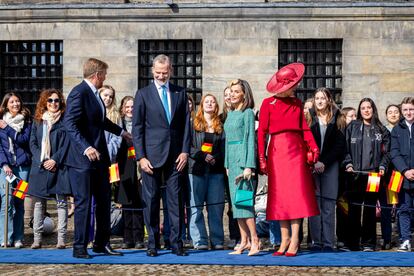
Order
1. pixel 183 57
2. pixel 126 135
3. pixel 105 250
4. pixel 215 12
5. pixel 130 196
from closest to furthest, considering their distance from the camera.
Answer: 1. pixel 105 250
2. pixel 126 135
3. pixel 130 196
4. pixel 215 12
5. pixel 183 57

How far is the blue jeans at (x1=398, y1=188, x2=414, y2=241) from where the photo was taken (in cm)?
1149

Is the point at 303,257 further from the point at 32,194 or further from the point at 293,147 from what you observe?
the point at 32,194

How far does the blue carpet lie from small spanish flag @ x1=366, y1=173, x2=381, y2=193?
0.90 metres

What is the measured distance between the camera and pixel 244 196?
1030 centimetres

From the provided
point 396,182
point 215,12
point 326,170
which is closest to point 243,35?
point 215,12

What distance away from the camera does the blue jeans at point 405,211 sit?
37.7ft

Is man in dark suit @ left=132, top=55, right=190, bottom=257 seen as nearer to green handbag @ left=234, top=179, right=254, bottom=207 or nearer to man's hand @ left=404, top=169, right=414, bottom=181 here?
green handbag @ left=234, top=179, right=254, bottom=207

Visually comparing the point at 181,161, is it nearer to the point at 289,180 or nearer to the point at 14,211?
the point at 289,180

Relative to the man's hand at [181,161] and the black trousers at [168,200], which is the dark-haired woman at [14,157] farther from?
the man's hand at [181,161]

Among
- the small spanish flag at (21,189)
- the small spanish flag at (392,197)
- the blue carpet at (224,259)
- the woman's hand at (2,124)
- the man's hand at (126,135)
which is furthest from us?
the woman's hand at (2,124)

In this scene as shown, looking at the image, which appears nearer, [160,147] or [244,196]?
[160,147]

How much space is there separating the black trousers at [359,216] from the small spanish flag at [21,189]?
418 centimetres

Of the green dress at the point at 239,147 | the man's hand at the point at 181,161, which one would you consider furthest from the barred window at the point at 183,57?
the man's hand at the point at 181,161

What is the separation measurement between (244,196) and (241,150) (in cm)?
54
